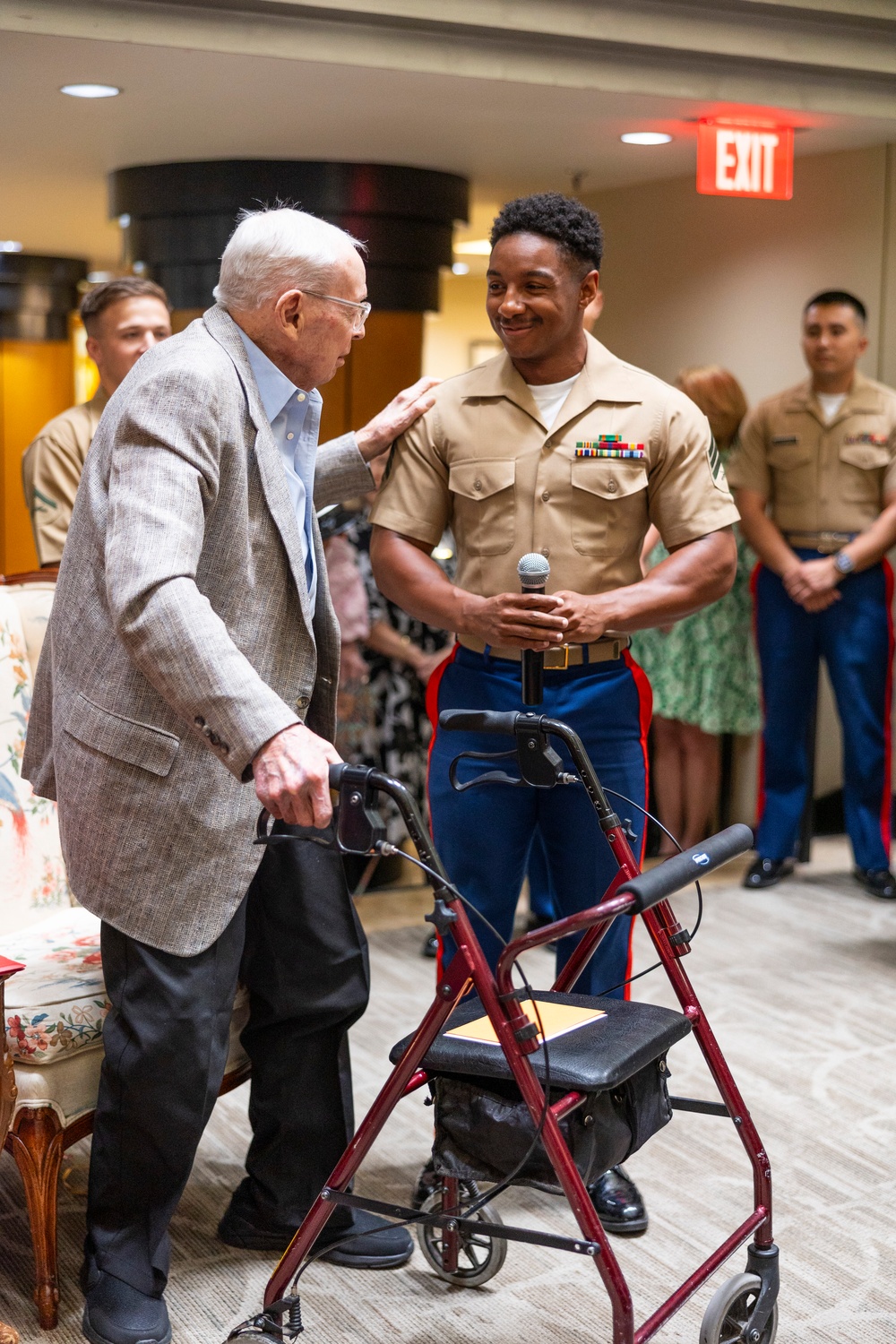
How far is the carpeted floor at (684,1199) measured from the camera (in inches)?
97.3

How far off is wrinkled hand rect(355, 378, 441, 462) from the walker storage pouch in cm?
127

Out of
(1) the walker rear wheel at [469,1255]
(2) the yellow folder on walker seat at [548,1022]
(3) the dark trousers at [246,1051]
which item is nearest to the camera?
(2) the yellow folder on walker seat at [548,1022]

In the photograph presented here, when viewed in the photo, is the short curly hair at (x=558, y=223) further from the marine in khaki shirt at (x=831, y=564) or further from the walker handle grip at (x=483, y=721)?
the marine in khaki shirt at (x=831, y=564)

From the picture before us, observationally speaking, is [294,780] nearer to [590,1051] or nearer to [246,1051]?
[590,1051]

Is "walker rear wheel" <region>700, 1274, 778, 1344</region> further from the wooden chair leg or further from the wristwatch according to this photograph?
the wristwatch

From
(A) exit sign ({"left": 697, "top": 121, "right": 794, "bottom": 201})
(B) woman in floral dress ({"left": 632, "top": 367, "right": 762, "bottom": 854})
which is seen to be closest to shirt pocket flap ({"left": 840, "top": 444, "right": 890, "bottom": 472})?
(B) woman in floral dress ({"left": 632, "top": 367, "right": 762, "bottom": 854})

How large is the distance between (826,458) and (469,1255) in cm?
341

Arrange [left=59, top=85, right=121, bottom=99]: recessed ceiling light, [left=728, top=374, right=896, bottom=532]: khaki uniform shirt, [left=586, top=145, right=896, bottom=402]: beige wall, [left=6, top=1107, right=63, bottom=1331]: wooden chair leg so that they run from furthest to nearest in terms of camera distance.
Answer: [left=586, top=145, right=896, bottom=402]: beige wall → [left=728, top=374, right=896, bottom=532]: khaki uniform shirt → [left=59, top=85, right=121, bottom=99]: recessed ceiling light → [left=6, top=1107, right=63, bottom=1331]: wooden chair leg

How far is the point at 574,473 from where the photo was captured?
9.16ft

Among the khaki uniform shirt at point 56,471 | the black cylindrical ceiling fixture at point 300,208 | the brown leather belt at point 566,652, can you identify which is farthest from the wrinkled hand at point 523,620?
the black cylindrical ceiling fixture at point 300,208

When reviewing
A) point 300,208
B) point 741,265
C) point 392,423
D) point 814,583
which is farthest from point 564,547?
point 741,265

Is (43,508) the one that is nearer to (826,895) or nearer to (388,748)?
(388,748)

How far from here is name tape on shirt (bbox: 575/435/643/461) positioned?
9.14 ft

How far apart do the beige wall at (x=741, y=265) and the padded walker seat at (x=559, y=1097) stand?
4246 millimetres
